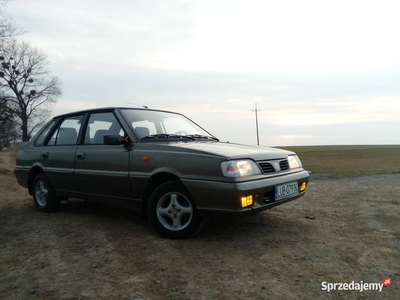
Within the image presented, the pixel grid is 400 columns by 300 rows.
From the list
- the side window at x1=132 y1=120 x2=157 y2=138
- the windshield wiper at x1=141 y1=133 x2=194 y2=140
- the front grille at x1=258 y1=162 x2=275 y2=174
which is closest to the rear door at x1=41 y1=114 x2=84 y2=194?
the side window at x1=132 y1=120 x2=157 y2=138

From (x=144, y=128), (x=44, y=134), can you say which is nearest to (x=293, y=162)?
(x=144, y=128)

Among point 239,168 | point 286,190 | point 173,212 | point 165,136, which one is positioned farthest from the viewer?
point 165,136

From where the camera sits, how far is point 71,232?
4.15m

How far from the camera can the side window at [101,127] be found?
174 inches

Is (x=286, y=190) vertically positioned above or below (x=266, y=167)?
below

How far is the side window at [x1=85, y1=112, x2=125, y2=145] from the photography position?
4.41 meters

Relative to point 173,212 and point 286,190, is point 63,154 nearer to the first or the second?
point 173,212

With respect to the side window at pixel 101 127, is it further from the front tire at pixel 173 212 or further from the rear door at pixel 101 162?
the front tire at pixel 173 212

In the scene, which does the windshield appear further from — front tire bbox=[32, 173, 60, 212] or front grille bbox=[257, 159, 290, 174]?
front tire bbox=[32, 173, 60, 212]

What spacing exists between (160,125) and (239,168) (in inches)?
64.5

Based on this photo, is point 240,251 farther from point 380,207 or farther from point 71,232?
point 380,207

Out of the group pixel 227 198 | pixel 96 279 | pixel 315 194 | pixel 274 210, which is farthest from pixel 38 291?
pixel 315 194

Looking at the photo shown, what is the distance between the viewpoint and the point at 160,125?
4629 millimetres

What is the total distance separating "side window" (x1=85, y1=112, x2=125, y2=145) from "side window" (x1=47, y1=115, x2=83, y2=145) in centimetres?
29
